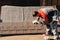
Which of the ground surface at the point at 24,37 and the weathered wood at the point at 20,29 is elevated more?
the weathered wood at the point at 20,29

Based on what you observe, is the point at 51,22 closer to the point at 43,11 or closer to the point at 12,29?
the point at 43,11

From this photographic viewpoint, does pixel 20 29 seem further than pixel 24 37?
Yes

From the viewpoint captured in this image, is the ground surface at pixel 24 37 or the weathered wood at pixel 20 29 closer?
the ground surface at pixel 24 37

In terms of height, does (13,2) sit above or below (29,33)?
above

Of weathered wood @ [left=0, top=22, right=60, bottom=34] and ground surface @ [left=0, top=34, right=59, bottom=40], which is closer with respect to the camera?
ground surface @ [left=0, top=34, right=59, bottom=40]

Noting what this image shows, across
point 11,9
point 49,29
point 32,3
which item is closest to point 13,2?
point 32,3

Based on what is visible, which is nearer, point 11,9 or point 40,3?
point 11,9

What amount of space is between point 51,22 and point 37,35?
2183mm

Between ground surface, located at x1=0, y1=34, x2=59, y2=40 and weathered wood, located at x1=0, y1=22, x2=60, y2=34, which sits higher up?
weathered wood, located at x1=0, y1=22, x2=60, y2=34

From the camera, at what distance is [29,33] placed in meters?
9.62

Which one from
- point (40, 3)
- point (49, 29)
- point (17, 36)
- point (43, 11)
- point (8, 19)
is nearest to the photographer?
point (43, 11)

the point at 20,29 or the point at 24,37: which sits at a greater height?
the point at 20,29

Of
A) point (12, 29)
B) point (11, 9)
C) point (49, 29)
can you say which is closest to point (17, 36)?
point (12, 29)

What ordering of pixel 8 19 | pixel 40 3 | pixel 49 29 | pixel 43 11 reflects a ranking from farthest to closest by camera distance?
1. pixel 40 3
2. pixel 8 19
3. pixel 49 29
4. pixel 43 11
